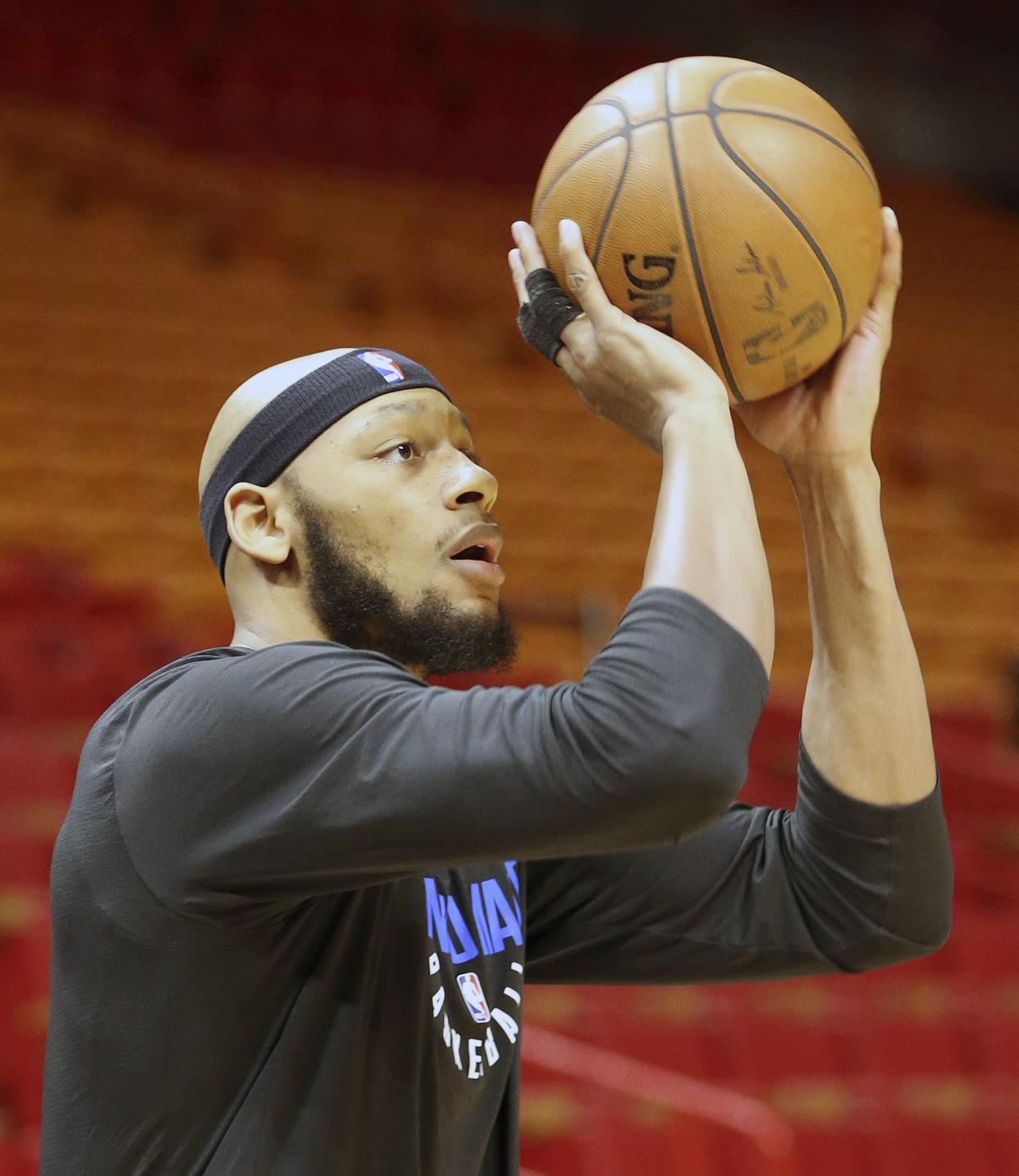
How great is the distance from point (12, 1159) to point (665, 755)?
2.12 meters

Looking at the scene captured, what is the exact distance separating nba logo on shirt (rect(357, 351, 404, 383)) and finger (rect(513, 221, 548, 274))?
0.18 m

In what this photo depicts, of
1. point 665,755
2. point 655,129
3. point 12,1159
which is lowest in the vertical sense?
point 12,1159

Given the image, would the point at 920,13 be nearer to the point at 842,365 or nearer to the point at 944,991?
the point at 944,991

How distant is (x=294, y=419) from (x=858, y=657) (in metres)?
0.66

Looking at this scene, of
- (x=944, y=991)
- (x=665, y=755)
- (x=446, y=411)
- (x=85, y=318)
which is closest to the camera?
(x=665, y=755)

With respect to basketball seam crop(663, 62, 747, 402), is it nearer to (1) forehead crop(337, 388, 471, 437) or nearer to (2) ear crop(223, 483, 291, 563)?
(1) forehead crop(337, 388, 471, 437)

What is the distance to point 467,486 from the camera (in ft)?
5.18

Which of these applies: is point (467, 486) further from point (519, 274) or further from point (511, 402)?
point (511, 402)

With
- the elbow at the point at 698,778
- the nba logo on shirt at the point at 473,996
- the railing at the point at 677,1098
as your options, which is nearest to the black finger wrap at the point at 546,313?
the elbow at the point at 698,778

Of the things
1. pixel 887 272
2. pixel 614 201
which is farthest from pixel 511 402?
pixel 614 201

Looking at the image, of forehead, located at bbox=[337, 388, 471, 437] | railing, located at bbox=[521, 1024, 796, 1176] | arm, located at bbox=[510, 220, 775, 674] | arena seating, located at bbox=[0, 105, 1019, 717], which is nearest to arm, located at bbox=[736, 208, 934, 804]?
arm, located at bbox=[510, 220, 775, 674]

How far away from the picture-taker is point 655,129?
161cm

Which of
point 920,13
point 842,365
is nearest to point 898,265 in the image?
point 842,365

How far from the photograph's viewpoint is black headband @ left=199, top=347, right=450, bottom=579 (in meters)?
1.60
